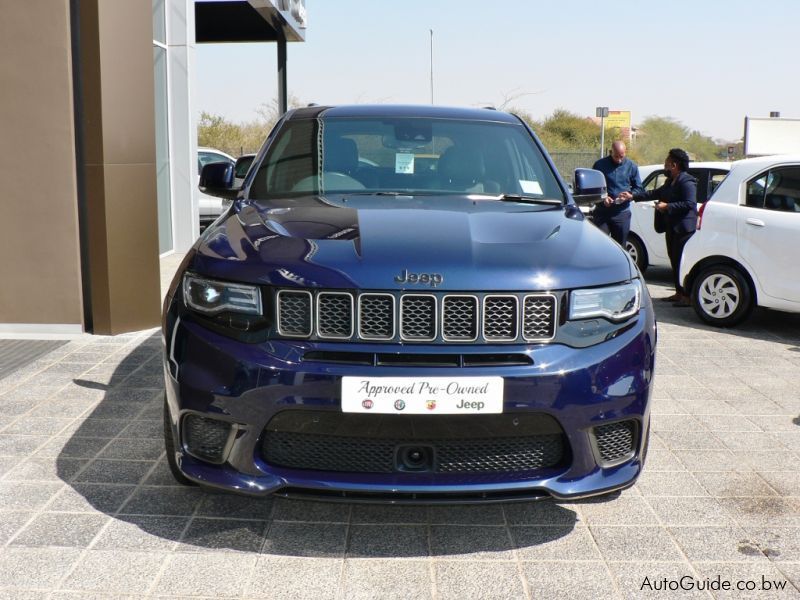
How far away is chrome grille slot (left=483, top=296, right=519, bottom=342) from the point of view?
10.1 ft

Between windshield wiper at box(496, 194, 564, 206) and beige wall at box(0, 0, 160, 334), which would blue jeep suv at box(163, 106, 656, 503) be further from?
beige wall at box(0, 0, 160, 334)

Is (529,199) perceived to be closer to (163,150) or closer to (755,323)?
(755,323)

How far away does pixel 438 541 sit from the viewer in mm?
3416

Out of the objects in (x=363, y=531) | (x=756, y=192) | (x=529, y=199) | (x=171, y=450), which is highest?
(x=529, y=199)

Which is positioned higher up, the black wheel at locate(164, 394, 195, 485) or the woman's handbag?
the woman's handbag

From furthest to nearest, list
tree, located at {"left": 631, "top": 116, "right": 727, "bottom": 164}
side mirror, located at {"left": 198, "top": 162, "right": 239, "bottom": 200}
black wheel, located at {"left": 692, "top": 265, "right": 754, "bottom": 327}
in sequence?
tree, located at {"left": 631, "top": 116, "right": 727, "bottom": 164}
black wheel, located at {"left": 692, "top": 265, "right": 754, "bottom": 327}
side mirror, located at {"left": 198, "top": 162, "right": 239, "bottom": 200}

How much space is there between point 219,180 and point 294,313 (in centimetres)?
187

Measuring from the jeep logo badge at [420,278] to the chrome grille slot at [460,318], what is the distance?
7 cm

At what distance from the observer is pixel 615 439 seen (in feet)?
10.6

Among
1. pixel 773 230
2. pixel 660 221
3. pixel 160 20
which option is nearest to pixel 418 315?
pixel 773 230

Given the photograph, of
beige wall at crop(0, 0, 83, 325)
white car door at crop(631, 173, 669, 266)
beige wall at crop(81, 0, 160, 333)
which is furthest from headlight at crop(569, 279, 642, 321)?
white car door at crop(631, 173, 669, 266)

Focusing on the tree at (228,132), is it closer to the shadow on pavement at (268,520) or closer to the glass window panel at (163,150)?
the glass window panel at (163,150)

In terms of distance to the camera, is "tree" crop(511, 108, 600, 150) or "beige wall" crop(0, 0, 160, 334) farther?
"tree" crop(511, 108, 600, 150)

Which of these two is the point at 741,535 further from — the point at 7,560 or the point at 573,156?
the point at 573,156
